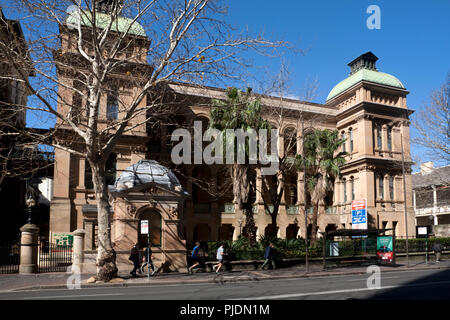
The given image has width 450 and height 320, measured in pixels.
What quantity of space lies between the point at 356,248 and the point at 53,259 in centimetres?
1832

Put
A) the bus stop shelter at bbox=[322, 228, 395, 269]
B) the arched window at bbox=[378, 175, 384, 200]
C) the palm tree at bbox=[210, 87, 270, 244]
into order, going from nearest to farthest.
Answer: the bus stop shelter at bbox=[322, 228, 395, 269]
the palm tree at bbox=[210, 87, 270, 244]
the arched window at bbox=[378, 175, 384, 200]

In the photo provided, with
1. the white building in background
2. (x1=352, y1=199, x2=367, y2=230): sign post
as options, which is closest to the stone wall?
the white building in background

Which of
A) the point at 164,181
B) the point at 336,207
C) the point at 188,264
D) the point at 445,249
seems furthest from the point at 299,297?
the point at 336,207

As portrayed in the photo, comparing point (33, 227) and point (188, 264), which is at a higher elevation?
point (33, 227)

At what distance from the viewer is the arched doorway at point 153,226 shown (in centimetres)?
2077

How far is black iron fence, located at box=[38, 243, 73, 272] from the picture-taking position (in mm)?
21239

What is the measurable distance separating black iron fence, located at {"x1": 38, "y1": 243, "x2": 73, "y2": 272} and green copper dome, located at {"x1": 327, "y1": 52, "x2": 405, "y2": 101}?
30.5 m

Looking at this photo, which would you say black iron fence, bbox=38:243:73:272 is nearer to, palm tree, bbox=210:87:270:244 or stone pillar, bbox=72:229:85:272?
stone pillar, bbox=72:229:85:272

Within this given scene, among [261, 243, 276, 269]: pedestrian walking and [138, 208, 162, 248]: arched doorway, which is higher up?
[138, 208, 162, 248]: arched doorway

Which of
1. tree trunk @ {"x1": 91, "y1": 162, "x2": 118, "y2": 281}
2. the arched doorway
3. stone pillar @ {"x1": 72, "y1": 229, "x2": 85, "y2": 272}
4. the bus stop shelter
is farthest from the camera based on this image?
the bus stop shelter

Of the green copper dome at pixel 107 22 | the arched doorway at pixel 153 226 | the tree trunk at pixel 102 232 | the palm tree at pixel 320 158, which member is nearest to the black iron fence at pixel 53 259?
the arched doorway at pixel 153 226

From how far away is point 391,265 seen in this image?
24938 millimetres

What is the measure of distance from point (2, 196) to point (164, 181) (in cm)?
2023
